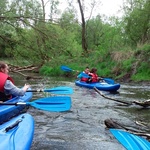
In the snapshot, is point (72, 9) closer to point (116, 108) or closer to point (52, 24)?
point (52, 24)

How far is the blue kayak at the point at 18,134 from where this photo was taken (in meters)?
2.80

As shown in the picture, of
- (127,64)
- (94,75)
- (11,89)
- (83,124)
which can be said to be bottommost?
(83,124)

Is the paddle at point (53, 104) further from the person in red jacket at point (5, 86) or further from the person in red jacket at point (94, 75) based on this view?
the person in red jacket at point (94, 75)

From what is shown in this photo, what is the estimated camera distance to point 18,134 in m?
3.09

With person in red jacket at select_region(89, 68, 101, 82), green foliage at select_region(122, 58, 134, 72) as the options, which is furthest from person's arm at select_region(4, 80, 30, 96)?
green foliage at select_region(122, 58, 134, 72)

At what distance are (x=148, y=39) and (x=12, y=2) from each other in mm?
12612

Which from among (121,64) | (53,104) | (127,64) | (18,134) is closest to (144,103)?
(53,104)

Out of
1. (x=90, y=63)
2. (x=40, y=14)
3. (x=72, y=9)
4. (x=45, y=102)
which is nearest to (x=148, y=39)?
(x=90, y=63)

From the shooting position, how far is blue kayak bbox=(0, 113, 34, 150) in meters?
2.80

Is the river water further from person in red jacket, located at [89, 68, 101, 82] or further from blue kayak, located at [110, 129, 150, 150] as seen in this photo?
person in red jacket, located at [89, 68, 101, 82]

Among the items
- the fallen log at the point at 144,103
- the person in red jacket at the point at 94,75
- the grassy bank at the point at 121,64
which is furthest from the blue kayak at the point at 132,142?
the grassy bank at the point at 121,64

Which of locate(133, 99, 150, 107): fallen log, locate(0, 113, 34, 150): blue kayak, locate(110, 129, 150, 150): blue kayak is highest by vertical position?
locate(0, 113, 34, 150): blue kayak

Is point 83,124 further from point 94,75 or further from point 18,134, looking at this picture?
point 94,75

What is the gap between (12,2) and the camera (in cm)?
758
